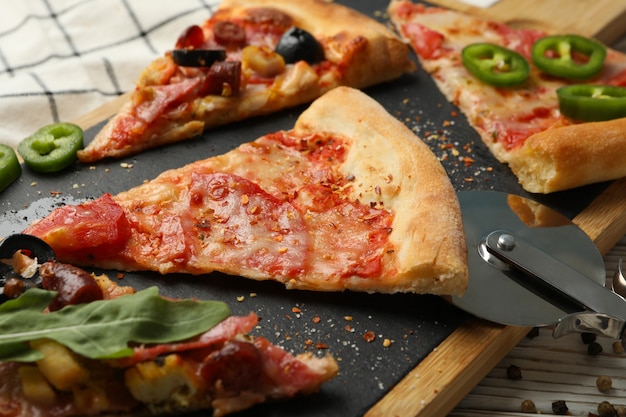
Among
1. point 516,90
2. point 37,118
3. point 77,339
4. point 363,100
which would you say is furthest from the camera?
point 37,118

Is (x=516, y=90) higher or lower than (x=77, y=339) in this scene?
lower

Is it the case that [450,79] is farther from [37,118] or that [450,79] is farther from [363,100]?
[37,118]

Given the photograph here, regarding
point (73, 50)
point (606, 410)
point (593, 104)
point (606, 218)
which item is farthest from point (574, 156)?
point (73, 50)

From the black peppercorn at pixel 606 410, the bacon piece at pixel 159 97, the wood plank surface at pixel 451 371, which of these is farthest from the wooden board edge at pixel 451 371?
the bacon piece at pixel 159 97

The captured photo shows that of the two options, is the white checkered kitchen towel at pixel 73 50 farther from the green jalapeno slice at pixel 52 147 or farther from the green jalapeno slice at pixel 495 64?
the green jalapeno slice at pixel 495 64

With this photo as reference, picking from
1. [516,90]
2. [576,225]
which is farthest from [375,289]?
[516,90]

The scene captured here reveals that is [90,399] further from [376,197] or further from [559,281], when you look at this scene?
[559,281]
